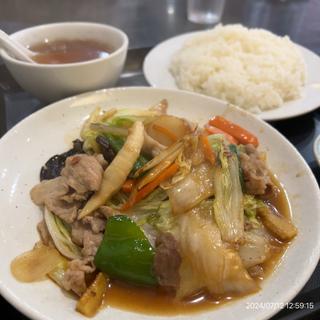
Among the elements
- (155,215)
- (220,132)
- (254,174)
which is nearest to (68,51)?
(220,132)

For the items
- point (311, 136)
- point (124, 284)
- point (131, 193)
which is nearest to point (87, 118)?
point (131, 193)

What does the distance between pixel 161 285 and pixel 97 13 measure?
339 cm

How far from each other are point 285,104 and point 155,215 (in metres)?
1.46

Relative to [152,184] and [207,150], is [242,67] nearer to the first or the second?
[207,150]

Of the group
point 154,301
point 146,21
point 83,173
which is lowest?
point 146,21

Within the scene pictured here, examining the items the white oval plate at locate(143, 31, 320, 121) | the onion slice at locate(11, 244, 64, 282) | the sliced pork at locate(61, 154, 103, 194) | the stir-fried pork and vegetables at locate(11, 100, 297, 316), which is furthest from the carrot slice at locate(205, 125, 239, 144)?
the onion slice at locate(11, 244, 64, 282)

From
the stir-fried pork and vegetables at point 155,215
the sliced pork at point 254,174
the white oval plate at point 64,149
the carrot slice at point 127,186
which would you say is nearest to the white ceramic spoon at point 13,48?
the white oval plate at point 64,149

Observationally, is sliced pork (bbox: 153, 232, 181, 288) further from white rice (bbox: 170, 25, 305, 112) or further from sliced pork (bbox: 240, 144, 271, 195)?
white rice (bbox: 170, 25, 305, 112)

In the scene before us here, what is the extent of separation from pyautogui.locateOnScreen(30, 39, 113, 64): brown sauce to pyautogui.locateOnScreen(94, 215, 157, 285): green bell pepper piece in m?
1.34

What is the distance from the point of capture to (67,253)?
5.07 feet

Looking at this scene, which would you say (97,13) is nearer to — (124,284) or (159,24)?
(159,24)

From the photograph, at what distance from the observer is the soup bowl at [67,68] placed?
216 cm

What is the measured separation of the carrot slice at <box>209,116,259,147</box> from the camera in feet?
6.84

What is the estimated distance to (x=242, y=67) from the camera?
2.81 m
